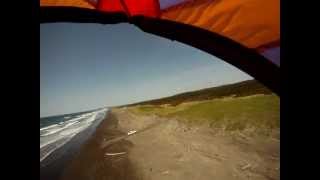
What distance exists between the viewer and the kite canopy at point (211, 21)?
3.97 ft

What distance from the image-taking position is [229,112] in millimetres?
1438

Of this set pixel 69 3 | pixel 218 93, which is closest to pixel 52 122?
pixel 69 3

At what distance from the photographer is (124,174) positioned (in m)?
1.40

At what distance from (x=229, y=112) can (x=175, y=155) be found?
299mm

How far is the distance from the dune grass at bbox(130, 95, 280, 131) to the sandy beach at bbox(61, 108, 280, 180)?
36 mm

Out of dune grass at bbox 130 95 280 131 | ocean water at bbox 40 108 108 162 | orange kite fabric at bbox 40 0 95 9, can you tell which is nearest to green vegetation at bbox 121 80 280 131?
dune grass at bbox 130 95 280 131

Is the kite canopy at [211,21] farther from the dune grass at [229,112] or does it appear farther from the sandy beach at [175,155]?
the sandy beach at [175,155]

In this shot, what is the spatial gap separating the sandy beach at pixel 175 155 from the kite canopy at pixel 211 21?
27cm

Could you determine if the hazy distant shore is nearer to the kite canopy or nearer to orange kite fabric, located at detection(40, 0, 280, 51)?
the kite canopy

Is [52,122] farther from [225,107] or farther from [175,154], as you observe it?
[225,107]

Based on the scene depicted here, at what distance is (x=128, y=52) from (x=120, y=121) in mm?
293

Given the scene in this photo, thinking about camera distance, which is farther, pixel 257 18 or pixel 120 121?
pixel 120 121
